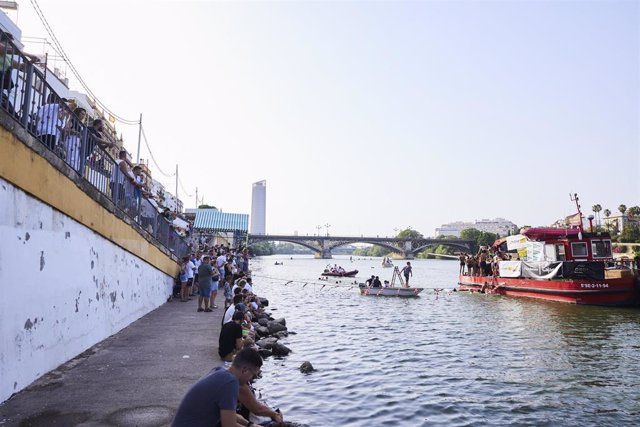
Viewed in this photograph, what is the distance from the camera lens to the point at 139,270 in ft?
43.6

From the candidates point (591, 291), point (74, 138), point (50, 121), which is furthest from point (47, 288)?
point (591, 291)

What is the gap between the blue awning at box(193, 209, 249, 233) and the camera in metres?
46.6

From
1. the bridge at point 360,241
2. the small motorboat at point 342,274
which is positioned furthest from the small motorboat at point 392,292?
the bridge at point 360,241

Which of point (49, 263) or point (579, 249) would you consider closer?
point (49, 263)

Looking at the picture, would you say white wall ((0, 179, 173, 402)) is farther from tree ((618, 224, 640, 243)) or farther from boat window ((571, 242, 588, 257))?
tree ((618, 224, 640, 243))

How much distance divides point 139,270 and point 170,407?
7.54 meters

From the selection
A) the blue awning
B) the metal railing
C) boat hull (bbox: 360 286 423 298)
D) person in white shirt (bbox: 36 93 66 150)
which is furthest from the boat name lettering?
the blue awning

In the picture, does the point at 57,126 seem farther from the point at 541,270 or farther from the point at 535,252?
the point at 535,252

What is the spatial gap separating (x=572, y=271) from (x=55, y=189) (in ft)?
91.1

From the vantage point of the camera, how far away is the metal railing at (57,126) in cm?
679

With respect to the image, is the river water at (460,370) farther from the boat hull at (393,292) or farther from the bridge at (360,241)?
the bridge at (360,241)

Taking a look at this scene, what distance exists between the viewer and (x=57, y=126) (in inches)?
324

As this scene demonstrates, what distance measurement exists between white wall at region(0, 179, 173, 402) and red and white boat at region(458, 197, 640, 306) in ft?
81.4

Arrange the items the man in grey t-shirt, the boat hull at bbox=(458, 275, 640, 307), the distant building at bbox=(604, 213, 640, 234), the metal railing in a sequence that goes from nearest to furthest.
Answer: the man in grey t-shirt < the metal railing < the boat hull at bbox=(458, 275, 640, 307) < the distant building at bbox=(604, 213, 640, 234)
